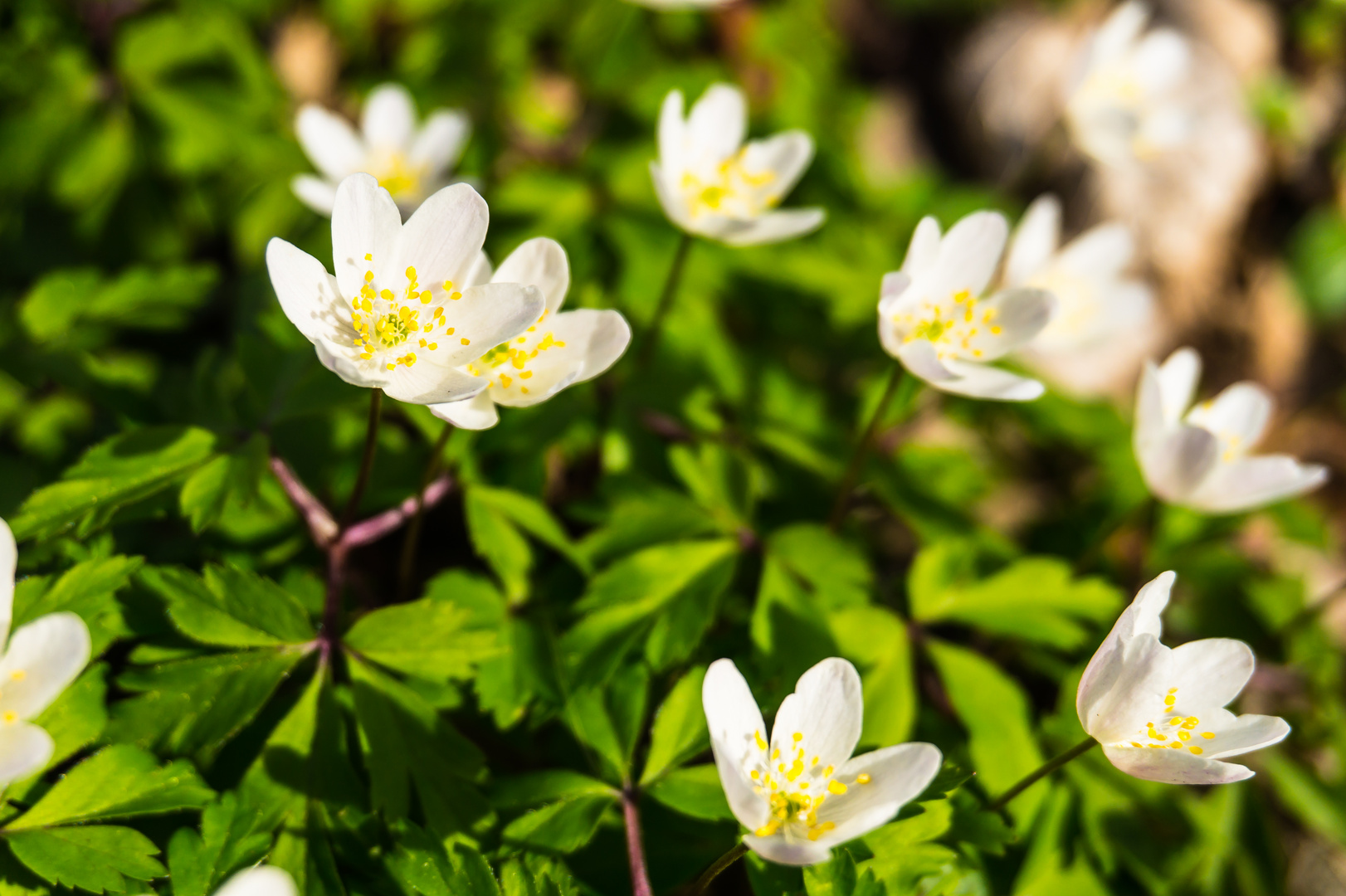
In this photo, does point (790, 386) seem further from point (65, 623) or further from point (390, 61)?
point (390, 61)

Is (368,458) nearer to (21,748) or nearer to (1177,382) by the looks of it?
(21,748)

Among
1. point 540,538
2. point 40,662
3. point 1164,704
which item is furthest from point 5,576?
point 1164,704

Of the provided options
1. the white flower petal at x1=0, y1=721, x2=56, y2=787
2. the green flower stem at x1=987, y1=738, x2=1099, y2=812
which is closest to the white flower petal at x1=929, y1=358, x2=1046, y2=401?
the green flower stem at x1=987, y1=738, x2=1099, y2=812

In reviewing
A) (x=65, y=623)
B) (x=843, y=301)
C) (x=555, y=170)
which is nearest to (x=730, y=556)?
(x=843, y=301)

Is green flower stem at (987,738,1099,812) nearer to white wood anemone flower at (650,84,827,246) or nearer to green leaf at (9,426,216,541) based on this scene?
white wood anemone flower at (650,84,827,246)

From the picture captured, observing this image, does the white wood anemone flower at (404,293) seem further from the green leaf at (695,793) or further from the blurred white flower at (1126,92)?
the blurred white flower at (1126,92)
